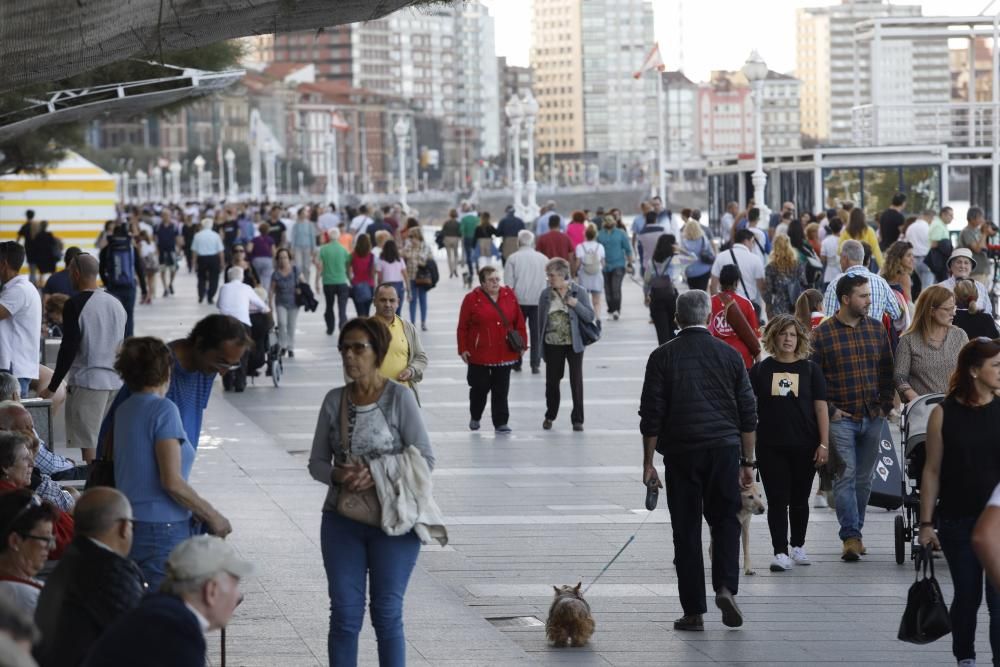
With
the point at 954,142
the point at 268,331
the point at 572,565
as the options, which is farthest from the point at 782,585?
the point at 954,142

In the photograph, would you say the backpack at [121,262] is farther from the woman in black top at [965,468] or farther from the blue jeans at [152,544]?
the woman in black top at [965,468]

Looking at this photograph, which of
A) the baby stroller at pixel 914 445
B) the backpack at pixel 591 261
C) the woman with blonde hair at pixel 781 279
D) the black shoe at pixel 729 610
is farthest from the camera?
the backpack at pixel 591 261

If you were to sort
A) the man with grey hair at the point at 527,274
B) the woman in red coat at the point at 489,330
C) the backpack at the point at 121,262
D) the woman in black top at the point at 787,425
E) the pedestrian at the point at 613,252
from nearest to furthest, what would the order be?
the woman in black top at the point at 787,425 < the woman in red coat at the point at 489,330 < the backpack at the point at 121,262 < the man with grey hair at the point at 527,274 < the pedestrian at the point at 613,252

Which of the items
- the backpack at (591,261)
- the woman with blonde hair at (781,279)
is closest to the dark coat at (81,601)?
the woman with blonde hair at (781,279)

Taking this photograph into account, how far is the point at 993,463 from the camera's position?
24.0 ft

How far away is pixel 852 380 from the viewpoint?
10.3 meters

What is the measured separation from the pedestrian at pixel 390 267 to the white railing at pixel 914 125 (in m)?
23.7

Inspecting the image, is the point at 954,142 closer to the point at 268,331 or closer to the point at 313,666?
the point at 268,331

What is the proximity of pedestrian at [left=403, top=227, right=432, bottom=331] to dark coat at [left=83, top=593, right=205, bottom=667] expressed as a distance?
21583 millimetres

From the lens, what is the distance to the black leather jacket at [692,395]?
27.9ft

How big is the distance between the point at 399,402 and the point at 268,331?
13.5 meters

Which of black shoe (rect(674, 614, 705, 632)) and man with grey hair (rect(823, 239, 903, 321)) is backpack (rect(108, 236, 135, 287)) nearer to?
man with grey hair (rect(823, 239, 903, 321))

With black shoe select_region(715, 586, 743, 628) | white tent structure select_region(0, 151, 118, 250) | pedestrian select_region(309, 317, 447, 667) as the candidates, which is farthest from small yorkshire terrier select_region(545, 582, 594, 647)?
white tent structure select_region(0, 151, 118, 250)

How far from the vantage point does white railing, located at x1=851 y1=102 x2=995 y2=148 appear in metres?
45.8
